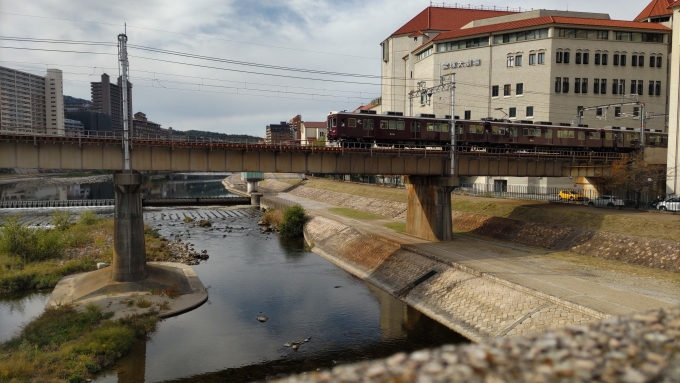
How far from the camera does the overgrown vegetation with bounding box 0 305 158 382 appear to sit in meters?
19.7

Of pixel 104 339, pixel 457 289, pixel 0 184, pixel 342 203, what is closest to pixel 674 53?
pixel 457 289

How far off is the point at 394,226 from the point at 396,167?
45.8 feet

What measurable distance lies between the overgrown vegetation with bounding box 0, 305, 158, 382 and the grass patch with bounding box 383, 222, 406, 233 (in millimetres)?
29806

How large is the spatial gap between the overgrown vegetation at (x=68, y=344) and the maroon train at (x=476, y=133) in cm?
2526

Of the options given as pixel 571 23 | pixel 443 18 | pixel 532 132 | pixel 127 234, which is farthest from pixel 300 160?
pixel 443 18

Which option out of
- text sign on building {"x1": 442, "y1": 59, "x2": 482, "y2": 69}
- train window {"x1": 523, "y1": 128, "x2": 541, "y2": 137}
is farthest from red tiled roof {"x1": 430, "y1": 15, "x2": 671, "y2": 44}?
train window {"x1": 523, "y1": 128, "x2": 541, "y2": 137}

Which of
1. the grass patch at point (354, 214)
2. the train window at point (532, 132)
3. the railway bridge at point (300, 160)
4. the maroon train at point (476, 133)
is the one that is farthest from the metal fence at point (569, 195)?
the grass patch at point (354, 214)

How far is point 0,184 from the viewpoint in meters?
129

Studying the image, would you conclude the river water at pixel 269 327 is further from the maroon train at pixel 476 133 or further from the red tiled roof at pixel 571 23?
the red tiled roof at pixel 571 23

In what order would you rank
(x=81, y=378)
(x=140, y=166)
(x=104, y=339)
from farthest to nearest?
(x=140, y=166) < (x=104, y=339) < (x=81, y=378)

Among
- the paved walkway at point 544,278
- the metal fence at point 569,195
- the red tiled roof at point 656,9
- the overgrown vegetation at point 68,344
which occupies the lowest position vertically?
the overgrown vegetation at point 68,344

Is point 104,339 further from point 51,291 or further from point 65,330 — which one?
point 51,291

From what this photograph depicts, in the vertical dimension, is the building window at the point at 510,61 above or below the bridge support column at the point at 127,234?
above

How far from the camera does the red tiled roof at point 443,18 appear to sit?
338ft
